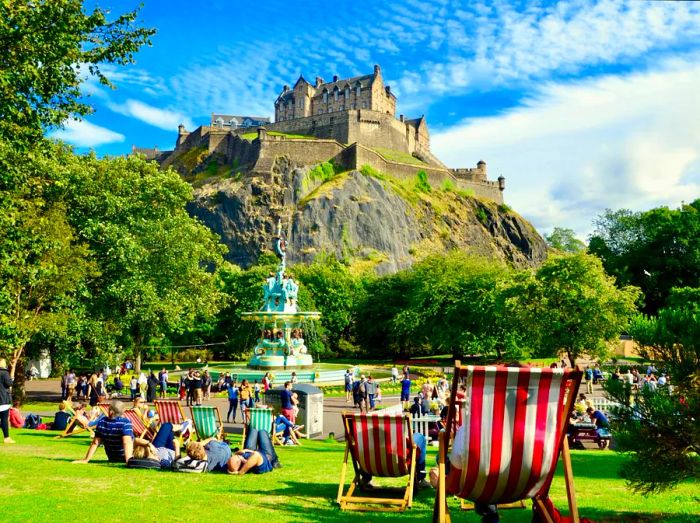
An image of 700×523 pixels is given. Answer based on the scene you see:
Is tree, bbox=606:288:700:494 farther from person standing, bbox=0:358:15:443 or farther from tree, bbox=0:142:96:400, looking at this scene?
tree, bbox=0:142:96:400

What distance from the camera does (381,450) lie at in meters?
6.56

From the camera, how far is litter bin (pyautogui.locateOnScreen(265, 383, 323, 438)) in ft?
46.8

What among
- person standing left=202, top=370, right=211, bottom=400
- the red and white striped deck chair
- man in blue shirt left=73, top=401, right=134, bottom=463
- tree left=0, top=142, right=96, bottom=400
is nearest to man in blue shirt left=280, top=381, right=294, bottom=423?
man in blue shirt left=73, top=401, right=134, bottom=463

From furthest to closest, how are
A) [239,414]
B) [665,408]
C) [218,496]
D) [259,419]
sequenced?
[239,414]
[259,419]
[218,496]
[665,408]

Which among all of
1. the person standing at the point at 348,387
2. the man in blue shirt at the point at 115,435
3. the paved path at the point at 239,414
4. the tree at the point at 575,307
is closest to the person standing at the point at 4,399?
the man in blue shirt at the point at 115,435

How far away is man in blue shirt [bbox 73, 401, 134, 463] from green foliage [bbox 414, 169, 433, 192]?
8649 centimetres

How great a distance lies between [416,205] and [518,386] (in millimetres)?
86573

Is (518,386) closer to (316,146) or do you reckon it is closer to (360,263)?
(360,263)

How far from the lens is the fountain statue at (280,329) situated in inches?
1188

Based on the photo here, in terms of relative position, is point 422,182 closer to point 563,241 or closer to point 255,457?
point 563,241

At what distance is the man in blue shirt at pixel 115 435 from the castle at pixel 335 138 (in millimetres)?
76300

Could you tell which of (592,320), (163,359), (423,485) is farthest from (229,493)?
(163,359)

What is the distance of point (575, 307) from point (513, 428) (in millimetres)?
26588

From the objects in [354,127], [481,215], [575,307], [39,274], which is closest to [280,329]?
[39,274]
